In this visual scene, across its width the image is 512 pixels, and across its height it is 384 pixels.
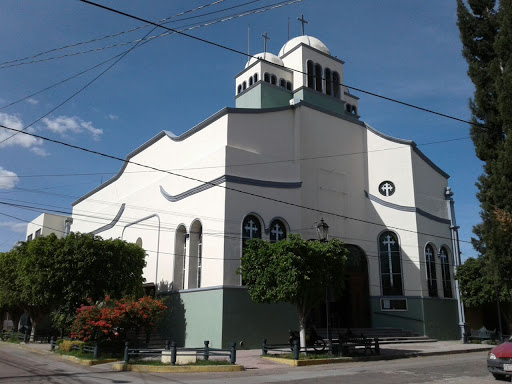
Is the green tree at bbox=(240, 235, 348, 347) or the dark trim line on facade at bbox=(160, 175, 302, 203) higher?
Answer: the dark trim line on facade at bbox=(160, 175, 302, 203)

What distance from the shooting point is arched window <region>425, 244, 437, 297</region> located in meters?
26.8

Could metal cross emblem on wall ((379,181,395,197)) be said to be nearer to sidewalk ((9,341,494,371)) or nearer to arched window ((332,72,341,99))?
arched window ((332,72,341,99))

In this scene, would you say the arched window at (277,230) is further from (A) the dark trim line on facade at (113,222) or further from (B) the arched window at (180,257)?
(A) the dark trim line on facade at (113,222)

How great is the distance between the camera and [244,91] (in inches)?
1271

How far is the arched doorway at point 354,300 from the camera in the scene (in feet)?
87.1

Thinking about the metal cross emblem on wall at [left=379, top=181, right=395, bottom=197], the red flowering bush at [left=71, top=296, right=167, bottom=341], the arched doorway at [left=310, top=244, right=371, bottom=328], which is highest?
the metal cross emblem on wall at [left=379, top=181, right=395, bottom=197]

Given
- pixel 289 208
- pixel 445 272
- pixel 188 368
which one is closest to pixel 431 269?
pixel 445 272

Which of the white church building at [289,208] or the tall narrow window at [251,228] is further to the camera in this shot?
the tall narrow window at [251,228]

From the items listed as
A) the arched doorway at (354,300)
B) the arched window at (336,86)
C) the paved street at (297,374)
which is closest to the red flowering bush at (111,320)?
the paved street at (297,374)

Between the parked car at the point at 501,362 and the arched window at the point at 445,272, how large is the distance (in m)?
16.0

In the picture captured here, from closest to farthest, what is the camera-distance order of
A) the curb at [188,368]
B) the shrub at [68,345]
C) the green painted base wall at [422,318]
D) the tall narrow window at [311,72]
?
the curb at [188,368] → the shrub at [68,345] → the green painted base wall at [422,318] → the tall narrow window at [311,72]

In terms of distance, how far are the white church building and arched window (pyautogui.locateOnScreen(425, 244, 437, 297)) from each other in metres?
0.06

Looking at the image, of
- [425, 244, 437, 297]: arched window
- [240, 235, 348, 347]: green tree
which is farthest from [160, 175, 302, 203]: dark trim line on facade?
[425, 244, 437, 297]: arched window

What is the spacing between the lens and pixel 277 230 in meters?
24.1
